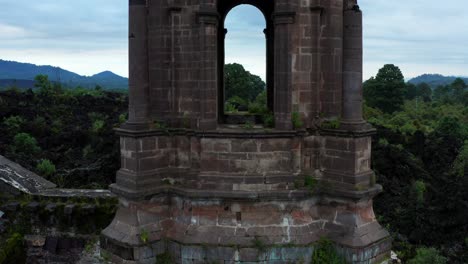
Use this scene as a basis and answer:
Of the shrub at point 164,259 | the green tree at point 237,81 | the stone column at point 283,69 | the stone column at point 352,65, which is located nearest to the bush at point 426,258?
the stone column at point 352,65

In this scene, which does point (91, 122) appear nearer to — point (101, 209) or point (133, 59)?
point (101, 209)

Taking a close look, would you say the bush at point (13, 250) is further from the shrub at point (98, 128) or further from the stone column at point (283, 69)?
the shrub at point (98, 128)

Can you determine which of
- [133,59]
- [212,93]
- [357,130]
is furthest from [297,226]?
[133,59]

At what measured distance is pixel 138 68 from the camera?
976 cm

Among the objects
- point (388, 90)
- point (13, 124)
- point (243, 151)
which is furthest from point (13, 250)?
point (388, 90)

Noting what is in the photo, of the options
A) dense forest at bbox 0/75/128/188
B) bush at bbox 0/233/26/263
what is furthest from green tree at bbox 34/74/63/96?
bush at bbox 0/233/26/263

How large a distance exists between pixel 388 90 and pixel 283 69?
Answer: 55.4 m

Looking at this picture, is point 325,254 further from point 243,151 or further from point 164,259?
point 164,259

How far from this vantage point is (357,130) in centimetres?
944

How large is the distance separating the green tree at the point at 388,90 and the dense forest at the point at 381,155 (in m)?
1.58

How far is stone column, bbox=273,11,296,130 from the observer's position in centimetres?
935

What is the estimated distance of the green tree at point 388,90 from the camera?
6141 cm

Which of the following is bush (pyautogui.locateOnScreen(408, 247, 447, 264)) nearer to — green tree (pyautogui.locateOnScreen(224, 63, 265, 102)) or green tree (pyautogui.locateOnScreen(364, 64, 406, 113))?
green tree (pyautogui.locateOnScreen(224, 63, 265, 102))

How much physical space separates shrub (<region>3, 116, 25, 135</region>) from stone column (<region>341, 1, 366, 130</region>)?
108 feet
